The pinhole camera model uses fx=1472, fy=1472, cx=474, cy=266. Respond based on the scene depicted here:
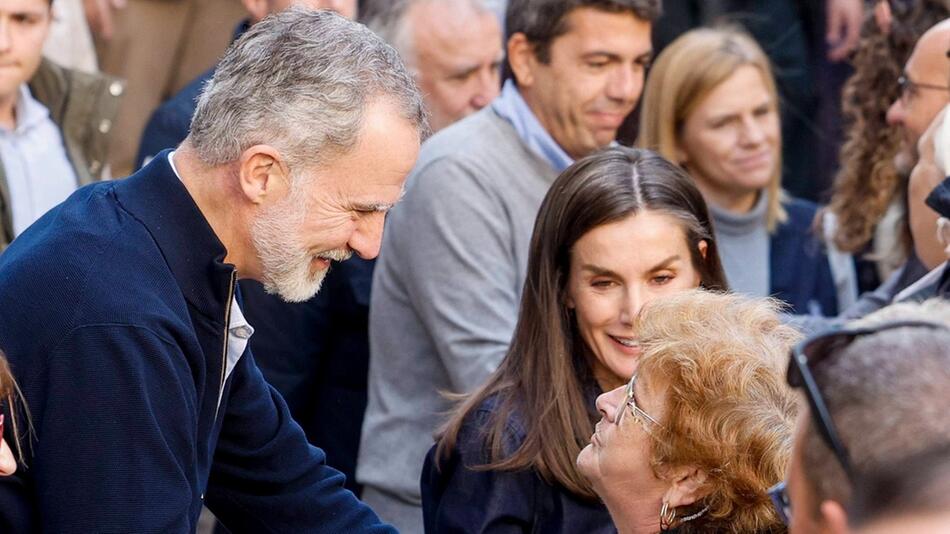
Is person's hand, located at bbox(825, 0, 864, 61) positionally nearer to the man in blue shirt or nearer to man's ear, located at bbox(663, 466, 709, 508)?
the man in blue shirt

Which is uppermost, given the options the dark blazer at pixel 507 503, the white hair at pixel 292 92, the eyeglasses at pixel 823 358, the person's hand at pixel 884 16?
the white hair at pixel 292 92

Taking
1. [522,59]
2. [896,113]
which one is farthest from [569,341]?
[896,113]

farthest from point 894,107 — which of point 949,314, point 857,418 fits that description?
point 857,418

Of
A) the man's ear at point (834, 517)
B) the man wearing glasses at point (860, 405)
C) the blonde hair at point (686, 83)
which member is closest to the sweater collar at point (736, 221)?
the blonde hair at point (686, 83)

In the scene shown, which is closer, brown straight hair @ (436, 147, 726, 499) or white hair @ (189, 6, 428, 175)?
white hair @ (189, 6, 428, 175)

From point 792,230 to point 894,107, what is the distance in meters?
0.72

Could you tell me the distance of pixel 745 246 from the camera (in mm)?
4973

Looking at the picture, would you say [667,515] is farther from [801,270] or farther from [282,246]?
[801,270]

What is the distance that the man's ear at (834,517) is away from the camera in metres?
1.64

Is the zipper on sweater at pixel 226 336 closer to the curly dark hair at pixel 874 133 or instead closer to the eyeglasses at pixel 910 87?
the eyeglasses at pixel 910 87

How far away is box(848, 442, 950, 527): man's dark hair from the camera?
1.54 m

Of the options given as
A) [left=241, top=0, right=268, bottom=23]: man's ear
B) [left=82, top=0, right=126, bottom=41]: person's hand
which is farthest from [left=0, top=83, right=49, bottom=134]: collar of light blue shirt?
[left=82, top=0, right=126, bottom=41]: person's hand

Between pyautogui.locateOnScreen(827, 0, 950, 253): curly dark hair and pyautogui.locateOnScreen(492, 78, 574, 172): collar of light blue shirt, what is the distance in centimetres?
124

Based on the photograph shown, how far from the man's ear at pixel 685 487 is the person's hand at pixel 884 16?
112 inches
